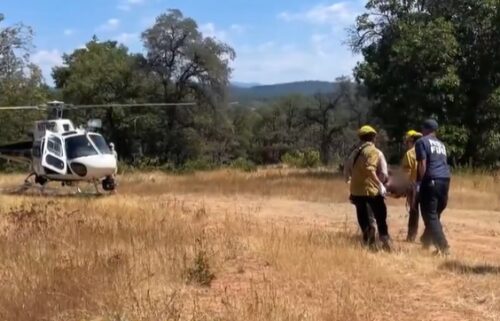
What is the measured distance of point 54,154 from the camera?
2280 cm

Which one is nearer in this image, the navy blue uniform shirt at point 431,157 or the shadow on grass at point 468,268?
the shadow on grass at point 468,268

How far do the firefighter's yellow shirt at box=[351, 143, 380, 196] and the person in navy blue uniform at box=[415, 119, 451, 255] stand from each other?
23.5 inches

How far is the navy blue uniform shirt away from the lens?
31.5 ft

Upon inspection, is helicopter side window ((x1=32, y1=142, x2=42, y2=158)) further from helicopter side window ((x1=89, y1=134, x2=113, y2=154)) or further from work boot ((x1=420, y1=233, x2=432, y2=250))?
work boot ((x1=420, y1=233, x2=432, y2=250))

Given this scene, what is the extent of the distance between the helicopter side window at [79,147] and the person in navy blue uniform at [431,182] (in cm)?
1455

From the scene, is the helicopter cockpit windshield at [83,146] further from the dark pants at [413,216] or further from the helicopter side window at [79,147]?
the dark pants at [413,216]

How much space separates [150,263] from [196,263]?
644 mm

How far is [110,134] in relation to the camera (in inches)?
2283

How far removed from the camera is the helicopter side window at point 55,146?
22733 millimetres

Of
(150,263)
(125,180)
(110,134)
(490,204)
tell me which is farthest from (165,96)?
(150,263)

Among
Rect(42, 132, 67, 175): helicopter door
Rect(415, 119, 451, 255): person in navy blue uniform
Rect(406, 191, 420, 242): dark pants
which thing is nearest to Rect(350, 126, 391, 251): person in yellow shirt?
Rect(415, 119, 451, 255): person in navy blue uniform

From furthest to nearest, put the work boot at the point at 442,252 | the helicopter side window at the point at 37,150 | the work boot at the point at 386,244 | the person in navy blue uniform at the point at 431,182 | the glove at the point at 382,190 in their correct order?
the helicopter side window at the point at 37,150, the person in navy blue uniform at the point at 431,182, the glove at the point at 382,190, the work boot at the point at 386,244, the work boot at the point at 442,252

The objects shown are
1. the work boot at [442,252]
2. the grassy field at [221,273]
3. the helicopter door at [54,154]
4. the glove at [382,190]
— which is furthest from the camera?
the helicopter door at [54,154]

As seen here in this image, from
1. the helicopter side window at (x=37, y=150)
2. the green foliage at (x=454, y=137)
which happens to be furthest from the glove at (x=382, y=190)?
the green foliage at (x=454, y=137)
